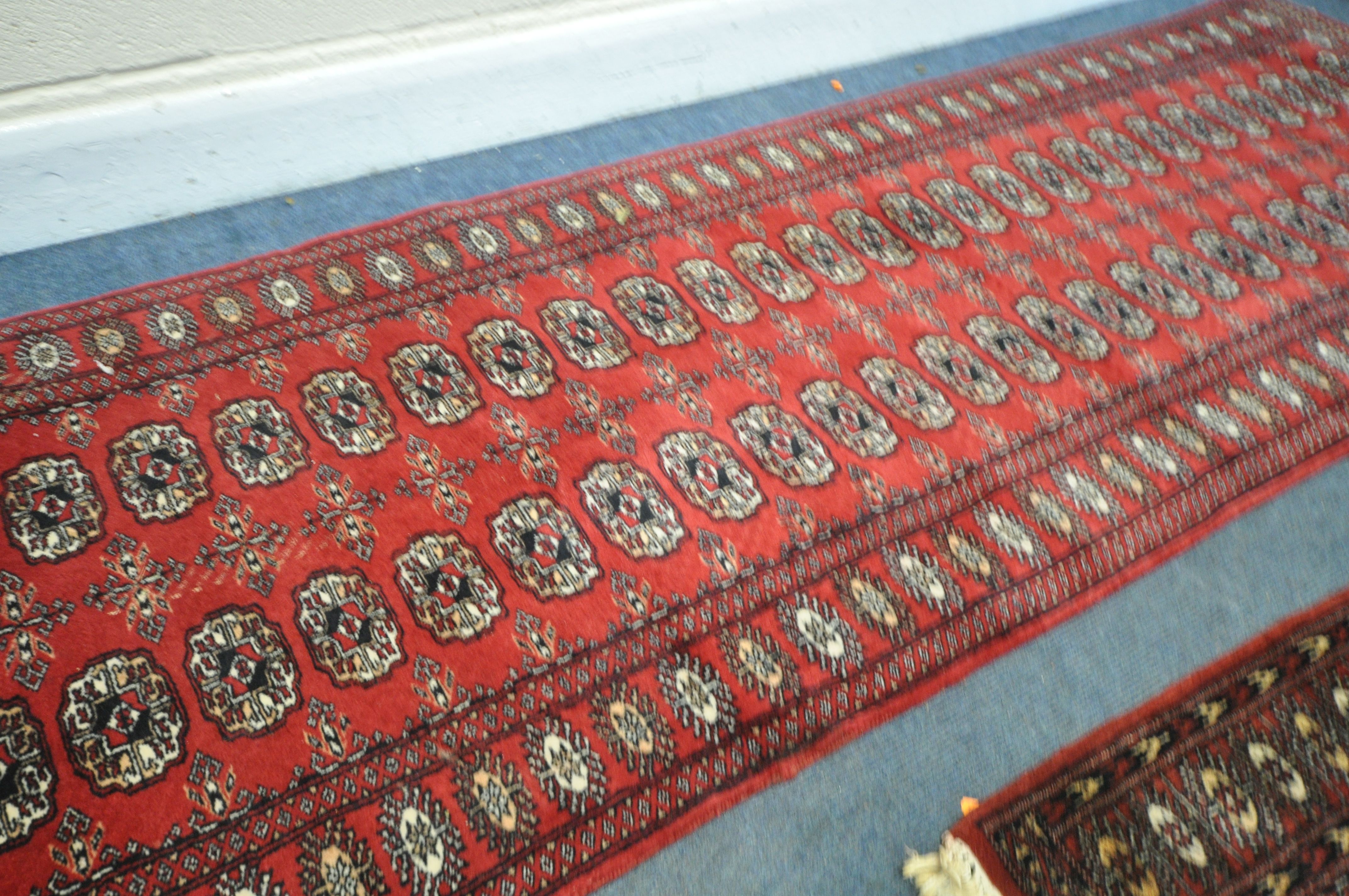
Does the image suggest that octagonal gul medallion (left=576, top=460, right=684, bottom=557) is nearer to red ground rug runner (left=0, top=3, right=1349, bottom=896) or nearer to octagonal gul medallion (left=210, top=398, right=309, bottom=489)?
red ground rug runner (left=0, top=3, right=1349, bottom=896)

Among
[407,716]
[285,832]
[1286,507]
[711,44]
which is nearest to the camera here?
[285,832]

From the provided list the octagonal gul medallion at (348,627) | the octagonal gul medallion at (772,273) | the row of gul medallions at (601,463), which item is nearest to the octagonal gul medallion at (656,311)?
the row of gul medallions at (601,463)

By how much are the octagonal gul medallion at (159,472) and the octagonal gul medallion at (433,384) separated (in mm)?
336

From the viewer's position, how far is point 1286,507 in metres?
1.64

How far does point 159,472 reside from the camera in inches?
53.9

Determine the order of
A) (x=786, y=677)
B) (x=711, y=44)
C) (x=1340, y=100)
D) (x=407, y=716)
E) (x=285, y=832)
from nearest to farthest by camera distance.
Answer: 1. (x=285, y=832)
2. (x=407, y=716)
3. (x=786, y=677)
4. (x=711, y=44)
5. (x=1340, y=100)

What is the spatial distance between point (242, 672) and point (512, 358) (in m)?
0.70

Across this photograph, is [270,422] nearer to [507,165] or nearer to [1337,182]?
[507,165]

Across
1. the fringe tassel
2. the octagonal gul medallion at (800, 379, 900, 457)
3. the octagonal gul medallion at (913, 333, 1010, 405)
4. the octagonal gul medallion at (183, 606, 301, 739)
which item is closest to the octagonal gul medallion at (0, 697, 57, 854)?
the octagonal gul medallion at (183, 606, 301, 739)

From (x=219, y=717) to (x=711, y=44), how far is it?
193 centimetres

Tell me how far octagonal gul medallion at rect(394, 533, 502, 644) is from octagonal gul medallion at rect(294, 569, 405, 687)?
44 mm

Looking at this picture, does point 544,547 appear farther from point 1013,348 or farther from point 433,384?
point 1013,348

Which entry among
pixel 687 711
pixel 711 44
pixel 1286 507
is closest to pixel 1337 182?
pixel 1286 507

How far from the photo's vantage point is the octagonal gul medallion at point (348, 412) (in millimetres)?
1466
